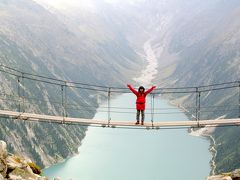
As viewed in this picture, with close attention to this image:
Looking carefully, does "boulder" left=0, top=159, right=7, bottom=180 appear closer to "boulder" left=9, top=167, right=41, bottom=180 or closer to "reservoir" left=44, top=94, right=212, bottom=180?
"boulder" left=9, top=167, right=41, bottom=180

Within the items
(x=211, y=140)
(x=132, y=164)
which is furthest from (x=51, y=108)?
(x=211, y=140)

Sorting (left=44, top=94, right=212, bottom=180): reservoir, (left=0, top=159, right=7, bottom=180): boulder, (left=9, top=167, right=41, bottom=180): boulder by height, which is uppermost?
(left=0, top=159, right=7, bottom=180): boulder

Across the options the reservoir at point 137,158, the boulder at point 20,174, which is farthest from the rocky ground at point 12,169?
the reservoir at point 137,158

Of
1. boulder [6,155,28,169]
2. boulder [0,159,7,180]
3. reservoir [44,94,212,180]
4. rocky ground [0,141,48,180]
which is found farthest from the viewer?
reservoir [44,94,212,180]

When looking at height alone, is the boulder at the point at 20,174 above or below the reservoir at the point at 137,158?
above

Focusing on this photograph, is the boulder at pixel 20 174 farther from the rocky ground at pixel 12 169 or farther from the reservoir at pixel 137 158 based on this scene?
the reservoir at pixel 137 158

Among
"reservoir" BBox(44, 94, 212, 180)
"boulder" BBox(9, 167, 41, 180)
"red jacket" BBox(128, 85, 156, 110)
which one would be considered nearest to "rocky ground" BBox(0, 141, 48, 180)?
"boulder" BBox(9, 167, 41, 180)

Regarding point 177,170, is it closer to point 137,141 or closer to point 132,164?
point 132,164

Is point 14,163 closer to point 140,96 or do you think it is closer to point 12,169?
point 12,169
